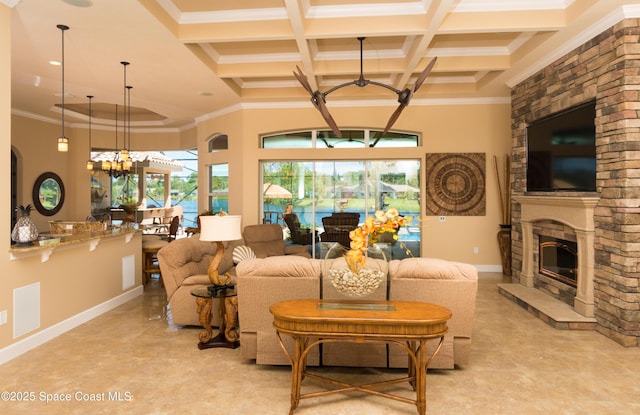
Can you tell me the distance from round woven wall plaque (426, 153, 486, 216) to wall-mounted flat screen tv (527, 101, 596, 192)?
1.51m

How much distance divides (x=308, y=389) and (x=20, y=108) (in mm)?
8186

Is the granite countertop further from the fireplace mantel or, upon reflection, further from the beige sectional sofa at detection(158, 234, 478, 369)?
the fireplace mantel

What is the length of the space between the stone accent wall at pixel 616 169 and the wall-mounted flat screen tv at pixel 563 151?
16 centimetres

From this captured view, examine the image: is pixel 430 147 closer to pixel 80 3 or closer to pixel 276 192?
pixel 276 192

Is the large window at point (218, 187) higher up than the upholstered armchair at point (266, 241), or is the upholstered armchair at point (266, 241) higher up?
the large window at point (218, 187)

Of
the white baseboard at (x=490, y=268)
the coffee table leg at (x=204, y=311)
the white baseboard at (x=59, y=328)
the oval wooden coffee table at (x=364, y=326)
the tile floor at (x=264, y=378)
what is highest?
the oval wooden coffee table at (x=364, y=326)

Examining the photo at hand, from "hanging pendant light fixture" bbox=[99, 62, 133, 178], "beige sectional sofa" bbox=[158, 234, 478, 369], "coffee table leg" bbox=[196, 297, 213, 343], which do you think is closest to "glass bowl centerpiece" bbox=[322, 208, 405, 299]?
"beige sectional sofa" bbox=[158, 234, 478, 369]

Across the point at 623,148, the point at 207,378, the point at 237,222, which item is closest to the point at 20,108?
the point at 237,222

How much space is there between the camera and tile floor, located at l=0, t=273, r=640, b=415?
8.87 feet

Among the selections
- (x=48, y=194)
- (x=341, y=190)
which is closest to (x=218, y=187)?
(x=341, y=190)

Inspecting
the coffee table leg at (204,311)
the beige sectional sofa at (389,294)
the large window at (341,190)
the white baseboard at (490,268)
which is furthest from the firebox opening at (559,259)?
the coffee table leg at (204,311)

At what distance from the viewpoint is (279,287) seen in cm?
317

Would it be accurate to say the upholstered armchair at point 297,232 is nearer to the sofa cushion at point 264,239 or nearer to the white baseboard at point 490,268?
the sofa cushion at point 264,239

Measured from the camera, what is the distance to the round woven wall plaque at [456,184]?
729 cm
